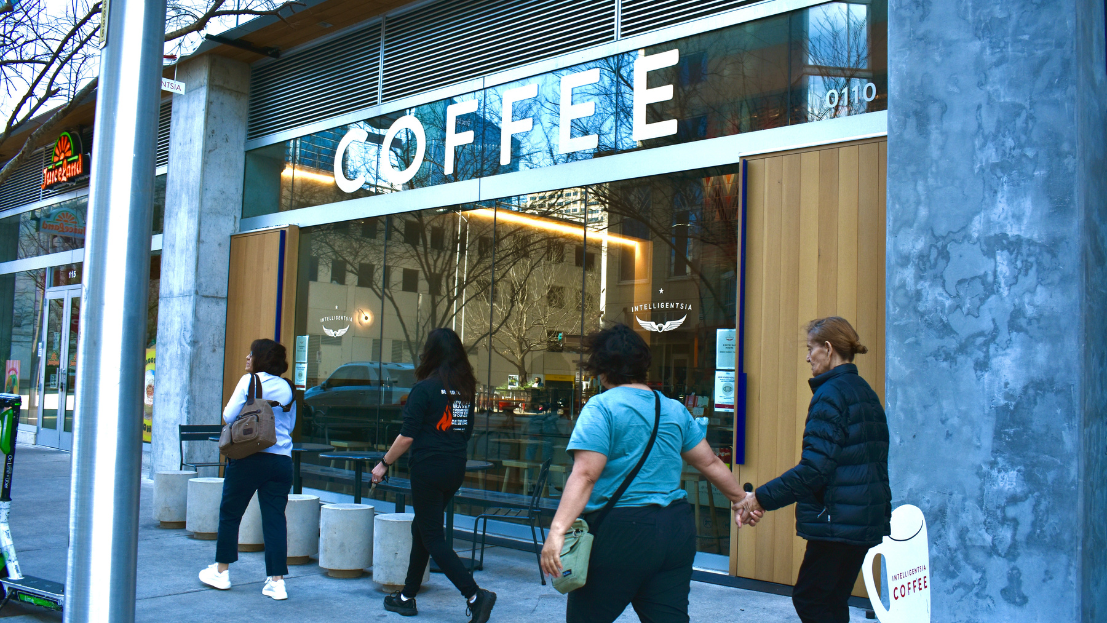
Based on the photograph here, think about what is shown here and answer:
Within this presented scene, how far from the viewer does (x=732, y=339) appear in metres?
6.62

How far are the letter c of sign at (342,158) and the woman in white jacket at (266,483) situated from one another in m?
4.45

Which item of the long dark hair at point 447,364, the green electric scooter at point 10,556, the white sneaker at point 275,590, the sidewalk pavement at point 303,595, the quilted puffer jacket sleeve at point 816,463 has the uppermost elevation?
the long dark hair at point 447,364

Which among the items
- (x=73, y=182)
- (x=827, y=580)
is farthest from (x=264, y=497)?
(x=73, y=182)

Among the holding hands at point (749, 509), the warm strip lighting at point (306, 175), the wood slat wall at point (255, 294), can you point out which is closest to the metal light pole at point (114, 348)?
the holding hands at point (749, 509)

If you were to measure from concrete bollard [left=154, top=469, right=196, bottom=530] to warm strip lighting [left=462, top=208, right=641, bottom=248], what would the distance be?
3.77 meters

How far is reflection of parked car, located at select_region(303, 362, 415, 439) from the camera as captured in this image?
371 inches

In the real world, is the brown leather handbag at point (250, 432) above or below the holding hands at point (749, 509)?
above

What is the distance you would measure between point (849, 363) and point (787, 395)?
236 cm

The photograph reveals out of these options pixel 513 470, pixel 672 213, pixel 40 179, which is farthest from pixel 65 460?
pixel 672 213

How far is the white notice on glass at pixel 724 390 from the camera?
21.7 ft

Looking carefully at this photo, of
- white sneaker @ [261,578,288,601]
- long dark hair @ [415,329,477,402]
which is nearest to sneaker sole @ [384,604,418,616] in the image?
white sneaker @ [261,578,288,601]

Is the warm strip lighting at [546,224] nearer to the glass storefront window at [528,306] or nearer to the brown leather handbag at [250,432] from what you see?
the glass storefront window at [528,306]

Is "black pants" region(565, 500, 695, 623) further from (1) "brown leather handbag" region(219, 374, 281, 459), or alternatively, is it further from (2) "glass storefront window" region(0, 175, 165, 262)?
(2) "glass storefront window" region(0, 175, 165, 262)

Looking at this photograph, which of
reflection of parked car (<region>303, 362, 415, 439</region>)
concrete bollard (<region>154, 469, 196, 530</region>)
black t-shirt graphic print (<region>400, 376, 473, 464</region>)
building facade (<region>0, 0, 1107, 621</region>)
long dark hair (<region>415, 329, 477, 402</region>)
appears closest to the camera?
building facade (<region>0, 0, 1107, 621</region>)
